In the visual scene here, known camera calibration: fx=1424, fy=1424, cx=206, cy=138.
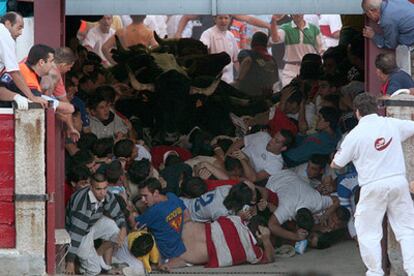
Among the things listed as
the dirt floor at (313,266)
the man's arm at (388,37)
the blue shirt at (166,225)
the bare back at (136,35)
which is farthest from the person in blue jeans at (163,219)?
the bare back at (136,35)

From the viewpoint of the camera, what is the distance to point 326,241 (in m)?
14.0

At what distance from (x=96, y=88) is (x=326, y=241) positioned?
9.95 ft

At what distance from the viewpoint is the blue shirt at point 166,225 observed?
1324 centimetres

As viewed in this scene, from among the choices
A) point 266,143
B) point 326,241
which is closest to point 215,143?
point 266,143

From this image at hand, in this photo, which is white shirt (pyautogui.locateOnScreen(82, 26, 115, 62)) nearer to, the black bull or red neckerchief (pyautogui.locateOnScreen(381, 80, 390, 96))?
the black bull

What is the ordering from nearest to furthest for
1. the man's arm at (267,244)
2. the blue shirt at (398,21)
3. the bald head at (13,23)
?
1. the bald head at (13,23)
2. the blue shirt at (398,21)
3. the man's arm at (267,244)

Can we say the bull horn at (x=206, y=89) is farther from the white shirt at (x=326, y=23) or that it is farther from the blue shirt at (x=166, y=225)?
the white shirt at (x=326, y=23)

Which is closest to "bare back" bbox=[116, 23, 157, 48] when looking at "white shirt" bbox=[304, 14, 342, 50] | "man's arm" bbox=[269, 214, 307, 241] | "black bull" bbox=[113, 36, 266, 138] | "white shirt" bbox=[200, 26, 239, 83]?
"white shirt" bbox=[200, 26, 239, 83]

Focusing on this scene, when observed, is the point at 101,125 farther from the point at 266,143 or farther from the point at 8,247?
the point at 8,247

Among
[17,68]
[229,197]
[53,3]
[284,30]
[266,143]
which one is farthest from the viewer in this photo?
[284,30]

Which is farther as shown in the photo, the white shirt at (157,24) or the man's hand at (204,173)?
the white shirt at (157,24)

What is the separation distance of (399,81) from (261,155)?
9.36 ft

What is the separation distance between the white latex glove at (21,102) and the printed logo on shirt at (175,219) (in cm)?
217

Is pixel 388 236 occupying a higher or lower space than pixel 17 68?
lower
